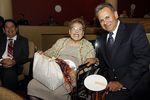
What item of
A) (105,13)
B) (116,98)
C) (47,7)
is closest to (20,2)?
(47,7)

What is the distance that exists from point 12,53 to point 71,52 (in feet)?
3.75

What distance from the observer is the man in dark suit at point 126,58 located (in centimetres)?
120

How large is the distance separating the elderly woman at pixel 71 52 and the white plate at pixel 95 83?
0.95 feet

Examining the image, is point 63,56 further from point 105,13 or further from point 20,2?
point 20,2

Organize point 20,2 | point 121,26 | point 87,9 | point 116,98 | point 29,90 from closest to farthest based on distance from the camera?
point 116,98 < point 121,26 < point 29,90 < point 20,2 < point 87,9

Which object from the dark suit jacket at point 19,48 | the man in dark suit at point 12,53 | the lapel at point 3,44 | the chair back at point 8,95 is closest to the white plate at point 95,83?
the chair back at point 8,95

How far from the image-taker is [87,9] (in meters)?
9.77

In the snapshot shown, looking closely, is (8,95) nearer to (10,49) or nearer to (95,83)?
(95,83)

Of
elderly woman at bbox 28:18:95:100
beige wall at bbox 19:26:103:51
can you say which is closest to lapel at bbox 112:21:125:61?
elderly woman at bbox 28:18:95:100

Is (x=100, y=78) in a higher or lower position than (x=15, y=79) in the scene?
higher

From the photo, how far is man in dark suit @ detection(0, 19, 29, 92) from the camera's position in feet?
6.27

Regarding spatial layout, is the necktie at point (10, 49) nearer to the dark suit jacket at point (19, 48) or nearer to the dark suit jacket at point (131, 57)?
the dark suit jacket at point (19, 48)

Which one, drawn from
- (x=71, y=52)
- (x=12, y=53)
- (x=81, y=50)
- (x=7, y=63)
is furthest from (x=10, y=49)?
(x=81, y=50)

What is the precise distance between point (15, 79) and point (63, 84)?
0.90m
